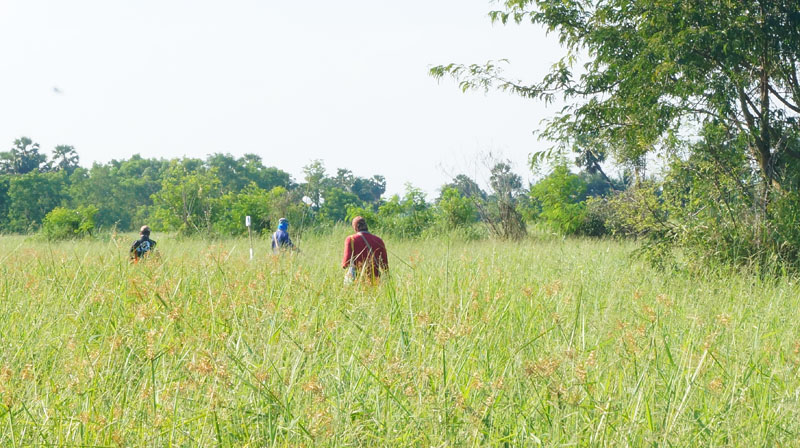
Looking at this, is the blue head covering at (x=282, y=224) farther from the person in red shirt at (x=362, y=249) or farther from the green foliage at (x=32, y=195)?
the green foliage at (x=32, y=195)

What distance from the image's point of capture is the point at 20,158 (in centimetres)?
6644

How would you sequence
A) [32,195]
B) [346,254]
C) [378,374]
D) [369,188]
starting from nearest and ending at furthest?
[378,374]
[346,254]
[32,195]
[369,188]

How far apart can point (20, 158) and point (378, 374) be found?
254 ft

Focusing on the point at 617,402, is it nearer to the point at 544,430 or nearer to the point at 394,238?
the point at 544,430

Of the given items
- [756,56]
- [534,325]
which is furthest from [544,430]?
[756,56]

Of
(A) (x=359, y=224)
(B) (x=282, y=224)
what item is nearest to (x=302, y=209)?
(B) (x=282, y=224)

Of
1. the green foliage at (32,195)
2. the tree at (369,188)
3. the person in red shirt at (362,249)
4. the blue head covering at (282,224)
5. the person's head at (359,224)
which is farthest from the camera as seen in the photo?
the tree at (369,188)

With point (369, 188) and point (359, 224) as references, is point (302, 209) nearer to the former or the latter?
point (359, 224)

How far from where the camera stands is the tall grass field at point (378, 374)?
207 cm

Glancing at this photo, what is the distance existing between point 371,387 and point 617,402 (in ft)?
3.51

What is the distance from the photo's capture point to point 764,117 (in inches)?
330

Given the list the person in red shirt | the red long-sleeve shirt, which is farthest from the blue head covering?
the red long-sleeve shirt

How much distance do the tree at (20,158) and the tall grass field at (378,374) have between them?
239 ft

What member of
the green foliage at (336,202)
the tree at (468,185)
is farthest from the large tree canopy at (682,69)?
the green foliage at (336,202)
